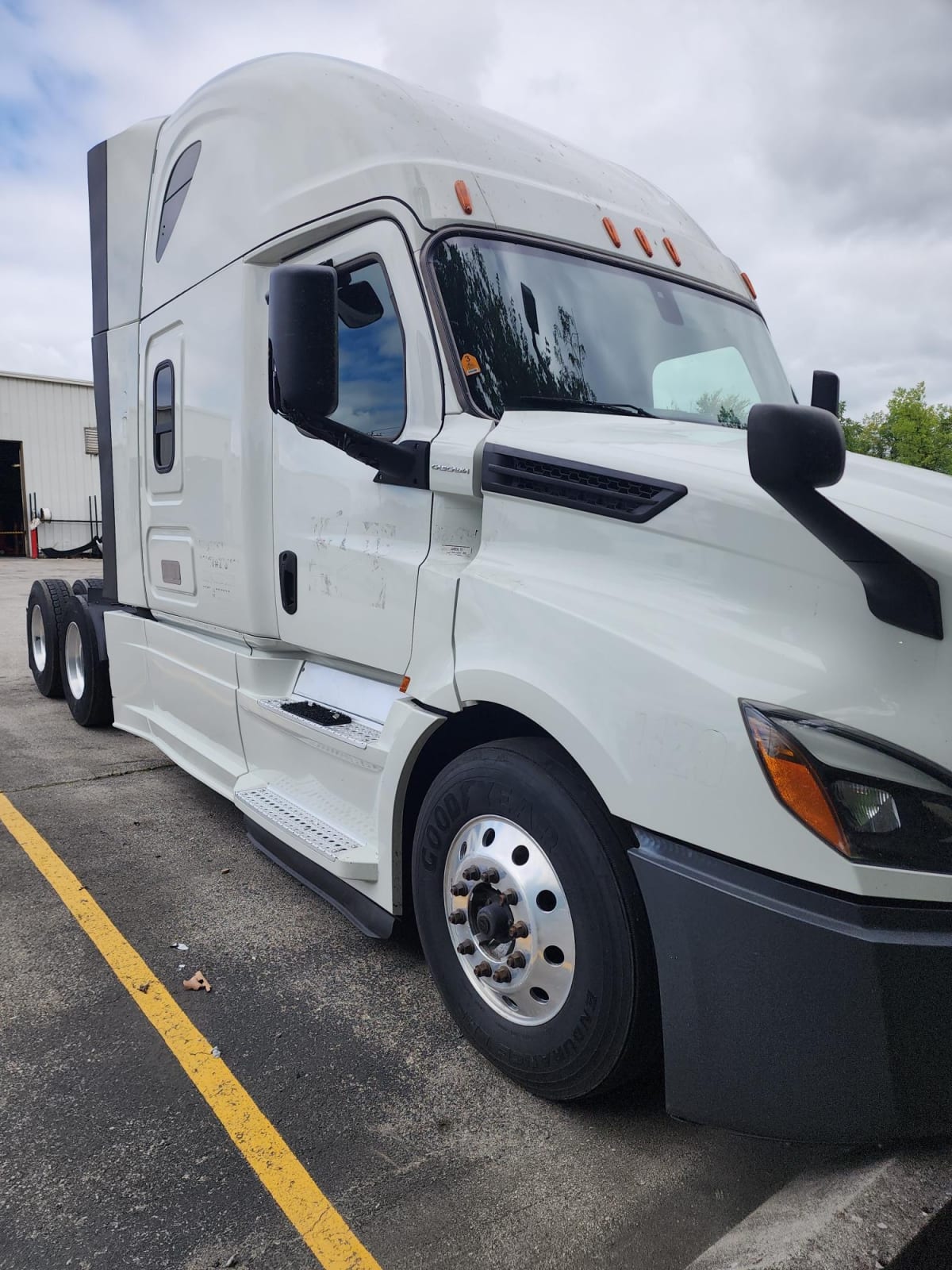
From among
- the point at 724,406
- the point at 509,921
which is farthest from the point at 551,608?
the point at 724,406

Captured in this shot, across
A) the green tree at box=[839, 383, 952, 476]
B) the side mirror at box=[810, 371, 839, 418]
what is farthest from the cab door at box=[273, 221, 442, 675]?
the green tree at box=[839, 383, 952, 476]

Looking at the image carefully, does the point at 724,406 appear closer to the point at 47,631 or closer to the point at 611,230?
the point at 611,230

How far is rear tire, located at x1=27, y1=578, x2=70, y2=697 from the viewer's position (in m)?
6.84

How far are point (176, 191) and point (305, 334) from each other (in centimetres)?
248

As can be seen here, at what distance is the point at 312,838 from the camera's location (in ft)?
10.3

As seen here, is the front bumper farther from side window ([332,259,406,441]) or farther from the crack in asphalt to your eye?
the crack in asphalt

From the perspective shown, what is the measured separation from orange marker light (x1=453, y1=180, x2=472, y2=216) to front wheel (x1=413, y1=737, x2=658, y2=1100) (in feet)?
5.63

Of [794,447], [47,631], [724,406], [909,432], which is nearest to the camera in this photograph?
[794,447]

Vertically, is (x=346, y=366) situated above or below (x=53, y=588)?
above

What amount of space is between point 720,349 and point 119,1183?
3176 mm

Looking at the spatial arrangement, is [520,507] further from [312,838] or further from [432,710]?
[312,838]

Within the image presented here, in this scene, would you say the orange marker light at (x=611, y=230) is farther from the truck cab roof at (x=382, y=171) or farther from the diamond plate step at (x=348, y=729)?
the diamond plate step at (x=348, y=729)

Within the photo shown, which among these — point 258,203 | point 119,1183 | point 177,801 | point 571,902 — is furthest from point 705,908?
point 177,801

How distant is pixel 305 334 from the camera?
2.51m
